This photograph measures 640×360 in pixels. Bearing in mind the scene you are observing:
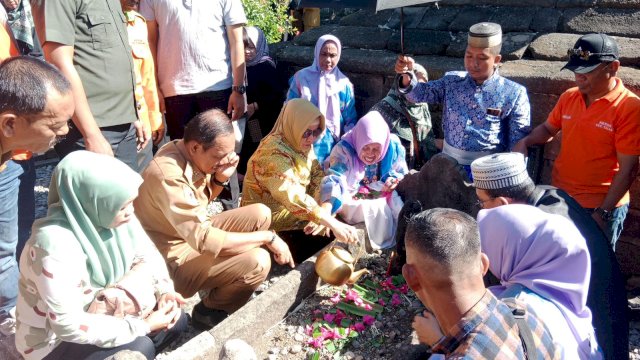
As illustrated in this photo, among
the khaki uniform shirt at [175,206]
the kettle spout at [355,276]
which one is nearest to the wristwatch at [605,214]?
the kettle spout at [355,276]

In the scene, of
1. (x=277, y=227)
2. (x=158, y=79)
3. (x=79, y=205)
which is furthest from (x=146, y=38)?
(x=79, y=205)

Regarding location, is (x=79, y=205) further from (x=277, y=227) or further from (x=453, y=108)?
(x=453, y=108)

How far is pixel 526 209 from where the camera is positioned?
2697mm

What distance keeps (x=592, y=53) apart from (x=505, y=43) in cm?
165

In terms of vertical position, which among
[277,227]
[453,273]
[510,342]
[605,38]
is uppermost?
[605,38]

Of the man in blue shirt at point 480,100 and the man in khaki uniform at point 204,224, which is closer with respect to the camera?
the man in khaki uniform at point 204,224

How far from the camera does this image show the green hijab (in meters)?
2.37

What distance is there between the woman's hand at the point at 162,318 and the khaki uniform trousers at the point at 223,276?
23.3 inches

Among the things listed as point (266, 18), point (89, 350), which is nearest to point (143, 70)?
Answer: point (89, 350)

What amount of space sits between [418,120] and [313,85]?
111 cm

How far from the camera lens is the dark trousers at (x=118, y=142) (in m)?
3.42

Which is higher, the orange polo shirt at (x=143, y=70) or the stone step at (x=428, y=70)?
the orange polo shirt at (x=143, y=70)

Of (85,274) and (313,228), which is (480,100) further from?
(85,274)

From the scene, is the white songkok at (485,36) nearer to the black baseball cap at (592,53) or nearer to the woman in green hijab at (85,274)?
the black baseball cap at (592,53)
